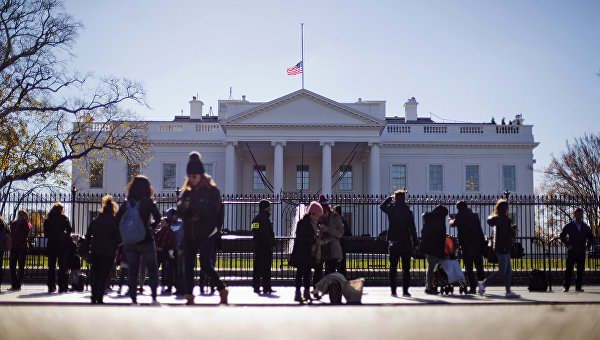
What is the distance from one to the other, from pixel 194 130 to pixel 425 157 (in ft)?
58.5

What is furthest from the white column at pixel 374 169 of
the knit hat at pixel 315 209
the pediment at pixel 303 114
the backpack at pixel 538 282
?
the knit hat at pixel 315 209

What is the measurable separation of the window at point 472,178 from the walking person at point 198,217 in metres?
41.3

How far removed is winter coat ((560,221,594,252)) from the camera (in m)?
11.9

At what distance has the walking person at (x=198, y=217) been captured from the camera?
698 cm

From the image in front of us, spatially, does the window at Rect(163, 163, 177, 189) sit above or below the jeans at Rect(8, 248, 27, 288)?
above

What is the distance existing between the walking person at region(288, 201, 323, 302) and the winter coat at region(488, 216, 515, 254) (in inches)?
130

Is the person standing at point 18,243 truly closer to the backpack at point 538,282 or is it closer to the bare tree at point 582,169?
the backpack at point 538,282

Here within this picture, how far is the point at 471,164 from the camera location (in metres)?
46.2

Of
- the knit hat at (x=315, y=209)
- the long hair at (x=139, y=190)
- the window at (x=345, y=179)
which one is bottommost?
the knit hat at (x=315, y=209)

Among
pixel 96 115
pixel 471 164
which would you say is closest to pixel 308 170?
pixel 471 164

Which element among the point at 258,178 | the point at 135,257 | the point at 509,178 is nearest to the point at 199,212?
the point at 135,257

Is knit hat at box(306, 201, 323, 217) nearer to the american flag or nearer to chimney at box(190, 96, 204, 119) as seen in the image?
the american flag

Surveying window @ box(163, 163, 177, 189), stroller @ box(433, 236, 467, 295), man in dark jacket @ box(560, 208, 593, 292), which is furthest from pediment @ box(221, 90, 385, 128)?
stroller @ box(433, 236, 467, 295)

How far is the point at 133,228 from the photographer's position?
289 inches
